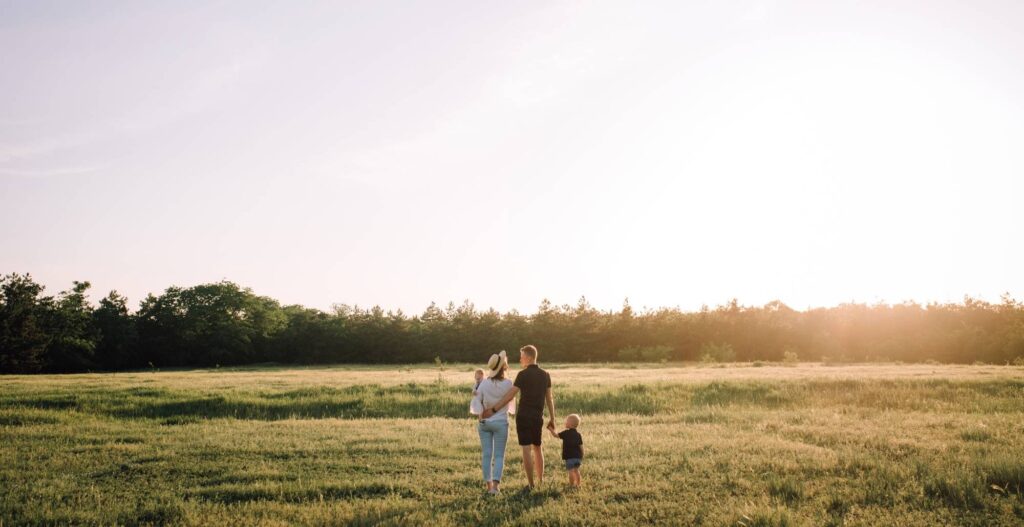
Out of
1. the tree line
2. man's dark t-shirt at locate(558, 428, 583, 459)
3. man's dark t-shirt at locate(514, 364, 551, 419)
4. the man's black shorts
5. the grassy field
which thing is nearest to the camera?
the grassy field

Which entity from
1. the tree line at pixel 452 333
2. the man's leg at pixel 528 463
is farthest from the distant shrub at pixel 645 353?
the man's leg at pixel 528 463

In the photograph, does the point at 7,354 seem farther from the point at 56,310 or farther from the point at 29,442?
the point at 29,442

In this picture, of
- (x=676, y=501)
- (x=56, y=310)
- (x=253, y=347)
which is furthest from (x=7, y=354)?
(x=676, y=501)

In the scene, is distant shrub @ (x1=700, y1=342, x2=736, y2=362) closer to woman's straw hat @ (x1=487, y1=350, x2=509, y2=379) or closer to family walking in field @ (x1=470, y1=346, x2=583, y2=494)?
family walking in field @ (x1=470, y1=346, x2=583, y2=494)

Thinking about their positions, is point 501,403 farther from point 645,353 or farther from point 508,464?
point 645,353

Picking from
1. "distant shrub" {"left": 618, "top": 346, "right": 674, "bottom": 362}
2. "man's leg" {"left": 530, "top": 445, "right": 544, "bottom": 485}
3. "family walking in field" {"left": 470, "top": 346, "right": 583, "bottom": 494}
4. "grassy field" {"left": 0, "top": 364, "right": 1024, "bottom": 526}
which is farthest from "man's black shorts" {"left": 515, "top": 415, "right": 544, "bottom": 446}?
"distant shrub" {"left": 618, "top": 346, "right": 674, "bottom": 362}

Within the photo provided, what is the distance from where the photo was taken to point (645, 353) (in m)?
73.9

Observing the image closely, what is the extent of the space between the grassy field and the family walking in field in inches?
17.4

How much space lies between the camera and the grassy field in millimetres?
8539

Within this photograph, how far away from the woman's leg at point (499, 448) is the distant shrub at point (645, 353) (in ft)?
214

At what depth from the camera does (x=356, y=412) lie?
23219 mm

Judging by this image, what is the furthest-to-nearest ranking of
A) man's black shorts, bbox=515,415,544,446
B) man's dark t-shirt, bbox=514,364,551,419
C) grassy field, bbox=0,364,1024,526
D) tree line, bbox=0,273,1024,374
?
tree line, bbox=0,273,1024,374, man's dark t-shirt, bbox=514,364,551,419, man's black shorts, bbox=515,415,544,446, grassy field, bbox=0,364,1024,526

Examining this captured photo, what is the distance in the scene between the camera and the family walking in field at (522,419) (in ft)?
32.8

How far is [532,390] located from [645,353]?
6650 cm
